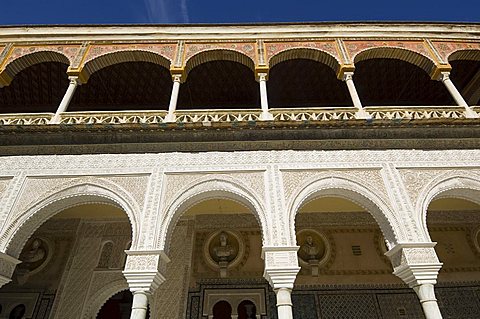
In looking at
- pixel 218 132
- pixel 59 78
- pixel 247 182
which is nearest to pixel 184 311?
pixel 247 182

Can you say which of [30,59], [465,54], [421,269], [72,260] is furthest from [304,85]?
[72,260]

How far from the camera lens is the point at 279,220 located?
3.63m

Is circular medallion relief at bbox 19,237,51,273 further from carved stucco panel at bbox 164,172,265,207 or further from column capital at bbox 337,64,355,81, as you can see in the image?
column capital at bbox 337,64,355,81

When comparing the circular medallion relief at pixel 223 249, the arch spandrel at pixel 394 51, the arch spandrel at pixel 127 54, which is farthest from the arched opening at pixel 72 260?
the arch spandrel at pixel 394 51

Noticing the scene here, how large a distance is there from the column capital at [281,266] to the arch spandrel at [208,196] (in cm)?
34

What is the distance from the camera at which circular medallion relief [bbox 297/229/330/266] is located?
210 inches

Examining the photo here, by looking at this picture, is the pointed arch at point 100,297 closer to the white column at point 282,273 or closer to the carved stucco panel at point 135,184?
the carved stucco panel at point 135,184

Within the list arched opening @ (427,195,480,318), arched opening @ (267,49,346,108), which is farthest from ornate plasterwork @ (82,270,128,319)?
arched opening @ (427,195,480,318)

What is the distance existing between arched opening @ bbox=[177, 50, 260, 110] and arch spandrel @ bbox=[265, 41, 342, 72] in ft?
2.79

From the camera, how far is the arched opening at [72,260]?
503cm

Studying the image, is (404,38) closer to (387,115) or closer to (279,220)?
(387,115)

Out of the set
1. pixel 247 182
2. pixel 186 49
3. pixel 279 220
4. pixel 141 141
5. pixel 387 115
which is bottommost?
pixel 279 220

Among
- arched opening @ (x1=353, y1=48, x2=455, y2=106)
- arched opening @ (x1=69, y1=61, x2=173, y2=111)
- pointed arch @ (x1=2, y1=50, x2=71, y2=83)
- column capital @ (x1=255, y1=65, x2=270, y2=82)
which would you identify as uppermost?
arched opening @ (x1=353, y1=48, x2=455, y2=106)

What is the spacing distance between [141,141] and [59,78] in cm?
384
